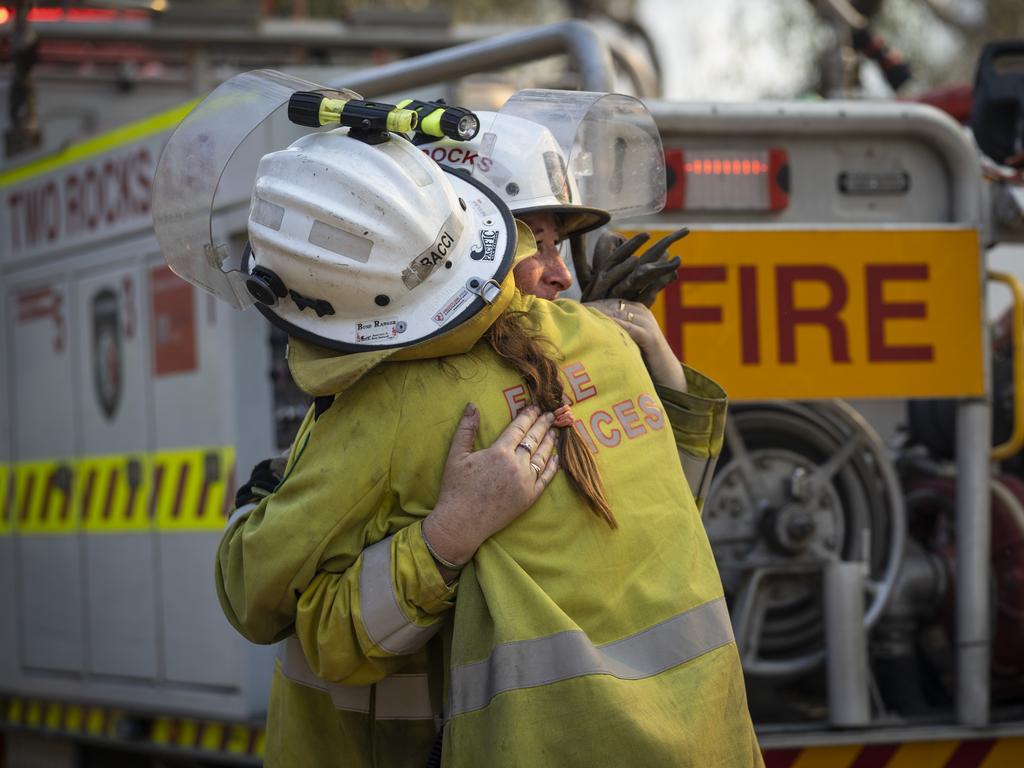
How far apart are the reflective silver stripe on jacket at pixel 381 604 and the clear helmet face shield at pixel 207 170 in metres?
0.52

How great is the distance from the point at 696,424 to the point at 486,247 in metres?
0.59

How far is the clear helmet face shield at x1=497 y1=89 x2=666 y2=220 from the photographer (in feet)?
9.71

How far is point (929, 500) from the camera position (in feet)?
13.8

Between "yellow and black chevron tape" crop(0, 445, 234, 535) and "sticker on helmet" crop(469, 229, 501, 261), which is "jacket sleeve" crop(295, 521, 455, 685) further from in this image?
"yellow and black chevron tape" crop(0, 445, 234, 535)

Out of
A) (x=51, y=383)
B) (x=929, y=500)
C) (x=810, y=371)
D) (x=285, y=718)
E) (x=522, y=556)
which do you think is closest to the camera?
(x=522, y=556)

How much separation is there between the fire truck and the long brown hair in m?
1.33

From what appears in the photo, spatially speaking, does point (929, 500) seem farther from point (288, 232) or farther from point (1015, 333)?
point (288, 232)

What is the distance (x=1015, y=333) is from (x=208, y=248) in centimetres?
216

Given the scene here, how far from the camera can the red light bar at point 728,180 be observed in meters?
3.69

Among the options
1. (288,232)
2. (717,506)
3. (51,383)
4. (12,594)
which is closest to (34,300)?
(51,383)

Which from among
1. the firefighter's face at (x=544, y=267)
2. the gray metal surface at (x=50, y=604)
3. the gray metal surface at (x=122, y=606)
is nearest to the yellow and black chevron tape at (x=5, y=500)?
the gray metal surface at (x=50, y=604)

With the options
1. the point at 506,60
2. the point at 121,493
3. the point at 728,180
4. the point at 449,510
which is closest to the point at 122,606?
the point at 121,493

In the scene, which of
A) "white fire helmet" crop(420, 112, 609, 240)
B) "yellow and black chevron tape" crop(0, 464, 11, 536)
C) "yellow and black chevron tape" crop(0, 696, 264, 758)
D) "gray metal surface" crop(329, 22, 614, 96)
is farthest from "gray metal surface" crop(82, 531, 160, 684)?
"white fire helmet" crop(420, 112, 609, 240)

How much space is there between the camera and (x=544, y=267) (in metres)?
2.63
